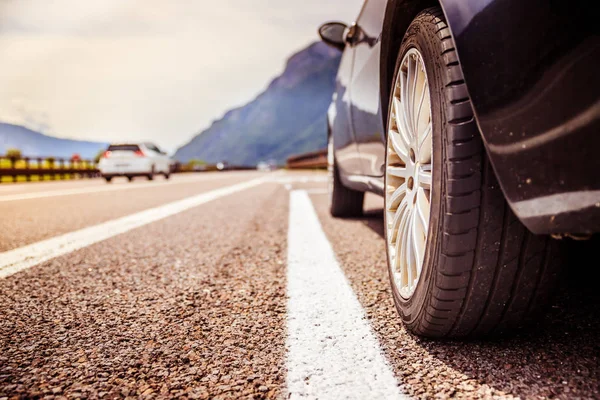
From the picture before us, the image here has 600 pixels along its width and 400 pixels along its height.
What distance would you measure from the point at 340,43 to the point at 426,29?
2.27 metres

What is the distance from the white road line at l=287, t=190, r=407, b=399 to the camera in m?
1.11

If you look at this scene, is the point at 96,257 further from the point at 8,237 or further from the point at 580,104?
the point at 580,104

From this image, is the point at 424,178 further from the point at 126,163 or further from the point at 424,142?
the point at 126,163

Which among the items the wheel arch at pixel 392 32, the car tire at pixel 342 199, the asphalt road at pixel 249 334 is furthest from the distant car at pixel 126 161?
the wheel arch at pixel 392 32

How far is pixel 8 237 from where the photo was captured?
330 centimetres

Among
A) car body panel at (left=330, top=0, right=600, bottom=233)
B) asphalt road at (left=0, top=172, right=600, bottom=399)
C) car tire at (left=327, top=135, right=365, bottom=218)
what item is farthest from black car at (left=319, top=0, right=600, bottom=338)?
car tire at (left=327, top=135, right=365, bottom=218)

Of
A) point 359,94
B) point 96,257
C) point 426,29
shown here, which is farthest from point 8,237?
point 426,29

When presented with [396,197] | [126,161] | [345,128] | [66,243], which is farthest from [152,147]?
[396,197]

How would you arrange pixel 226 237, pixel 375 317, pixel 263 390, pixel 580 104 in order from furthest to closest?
pixel 226 237
pixel 375 317
pixel 263 390
pixel 580 104

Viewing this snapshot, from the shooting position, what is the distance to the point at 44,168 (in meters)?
19.2

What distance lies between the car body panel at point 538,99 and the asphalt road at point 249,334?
432 mm

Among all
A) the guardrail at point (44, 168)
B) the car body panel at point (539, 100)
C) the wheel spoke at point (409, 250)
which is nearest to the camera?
the car body panel at point (539, 100)

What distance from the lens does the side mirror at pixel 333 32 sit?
11.2ft

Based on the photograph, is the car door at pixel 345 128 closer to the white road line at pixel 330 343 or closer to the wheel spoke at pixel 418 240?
the white road line at pixel 330 343
